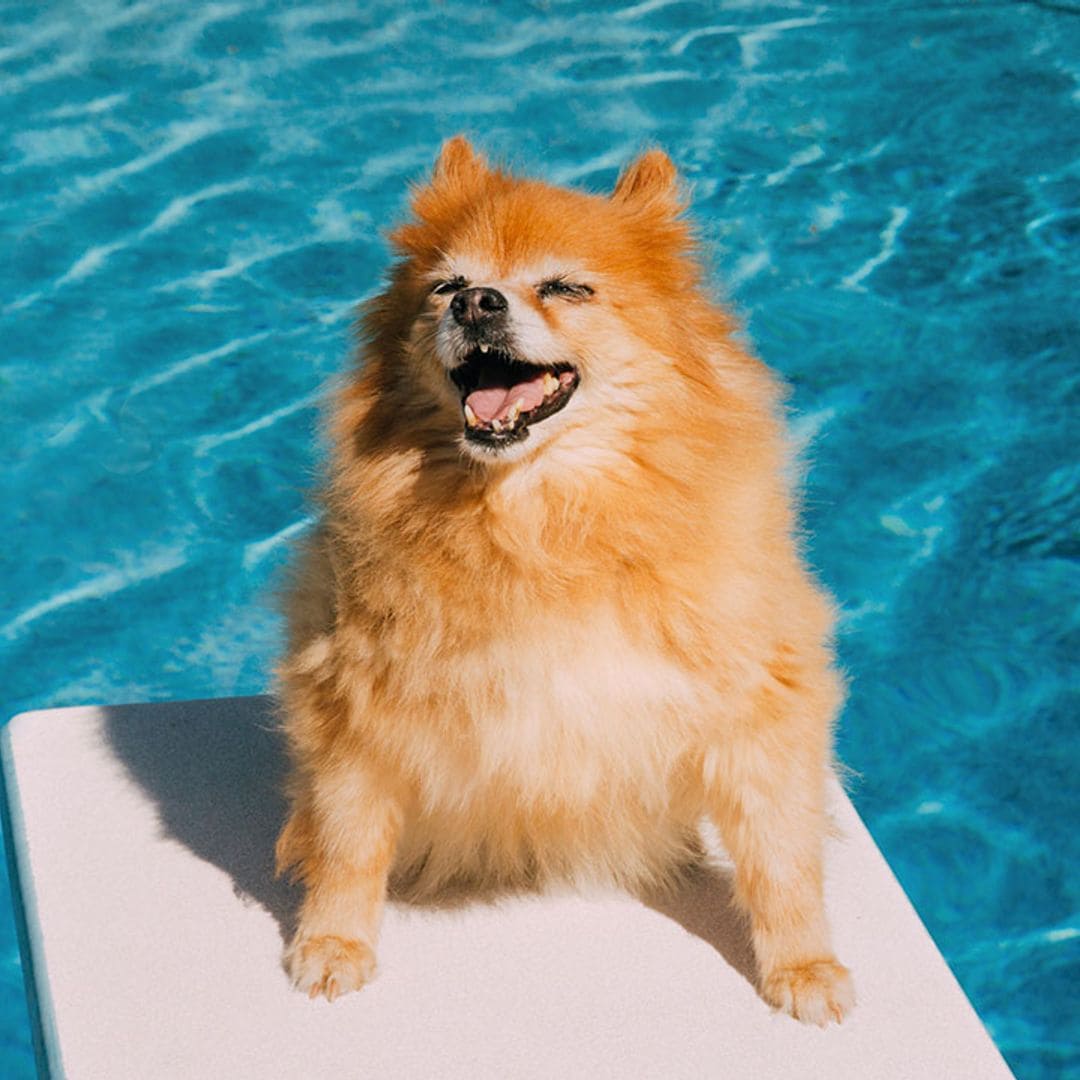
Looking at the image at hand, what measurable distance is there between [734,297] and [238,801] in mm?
1516

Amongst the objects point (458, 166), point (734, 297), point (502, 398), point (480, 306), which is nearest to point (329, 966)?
point (502, 398)

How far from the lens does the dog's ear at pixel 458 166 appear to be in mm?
2506

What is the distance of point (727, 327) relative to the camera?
249cm

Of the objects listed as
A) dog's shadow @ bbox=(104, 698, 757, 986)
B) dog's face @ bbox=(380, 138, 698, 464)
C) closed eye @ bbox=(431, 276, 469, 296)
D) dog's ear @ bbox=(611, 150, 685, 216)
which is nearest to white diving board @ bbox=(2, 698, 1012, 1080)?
dog's shadow @ bbox=(104, 698, 757, 986)

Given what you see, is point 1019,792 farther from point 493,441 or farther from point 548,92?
point 548,92

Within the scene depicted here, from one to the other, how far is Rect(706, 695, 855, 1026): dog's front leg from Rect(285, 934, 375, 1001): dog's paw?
582 mm

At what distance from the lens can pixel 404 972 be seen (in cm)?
258

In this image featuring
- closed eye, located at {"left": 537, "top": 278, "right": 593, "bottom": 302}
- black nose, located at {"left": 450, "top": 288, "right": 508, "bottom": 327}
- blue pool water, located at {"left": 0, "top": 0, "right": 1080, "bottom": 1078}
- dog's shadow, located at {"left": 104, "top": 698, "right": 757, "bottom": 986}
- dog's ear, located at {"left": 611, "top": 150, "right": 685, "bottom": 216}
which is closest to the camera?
black nose, located at {"left": 450, "top": 288, "right": 508, "bottom": 327}

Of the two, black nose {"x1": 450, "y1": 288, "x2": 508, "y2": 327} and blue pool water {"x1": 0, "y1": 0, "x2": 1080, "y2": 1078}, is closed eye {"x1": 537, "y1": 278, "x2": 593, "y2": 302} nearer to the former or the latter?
black nose {"x1": 450, "y1": 288, "x2": 508, "y2": 327}

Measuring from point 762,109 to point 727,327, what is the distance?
4637 millimetres

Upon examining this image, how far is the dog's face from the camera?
7.52ft

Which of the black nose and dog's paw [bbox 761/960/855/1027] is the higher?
the black nose

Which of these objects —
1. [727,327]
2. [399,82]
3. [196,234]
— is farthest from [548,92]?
[727,327]

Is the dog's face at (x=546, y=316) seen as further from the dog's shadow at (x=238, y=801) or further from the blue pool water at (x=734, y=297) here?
the blue pool water at (x=734, y=297)
